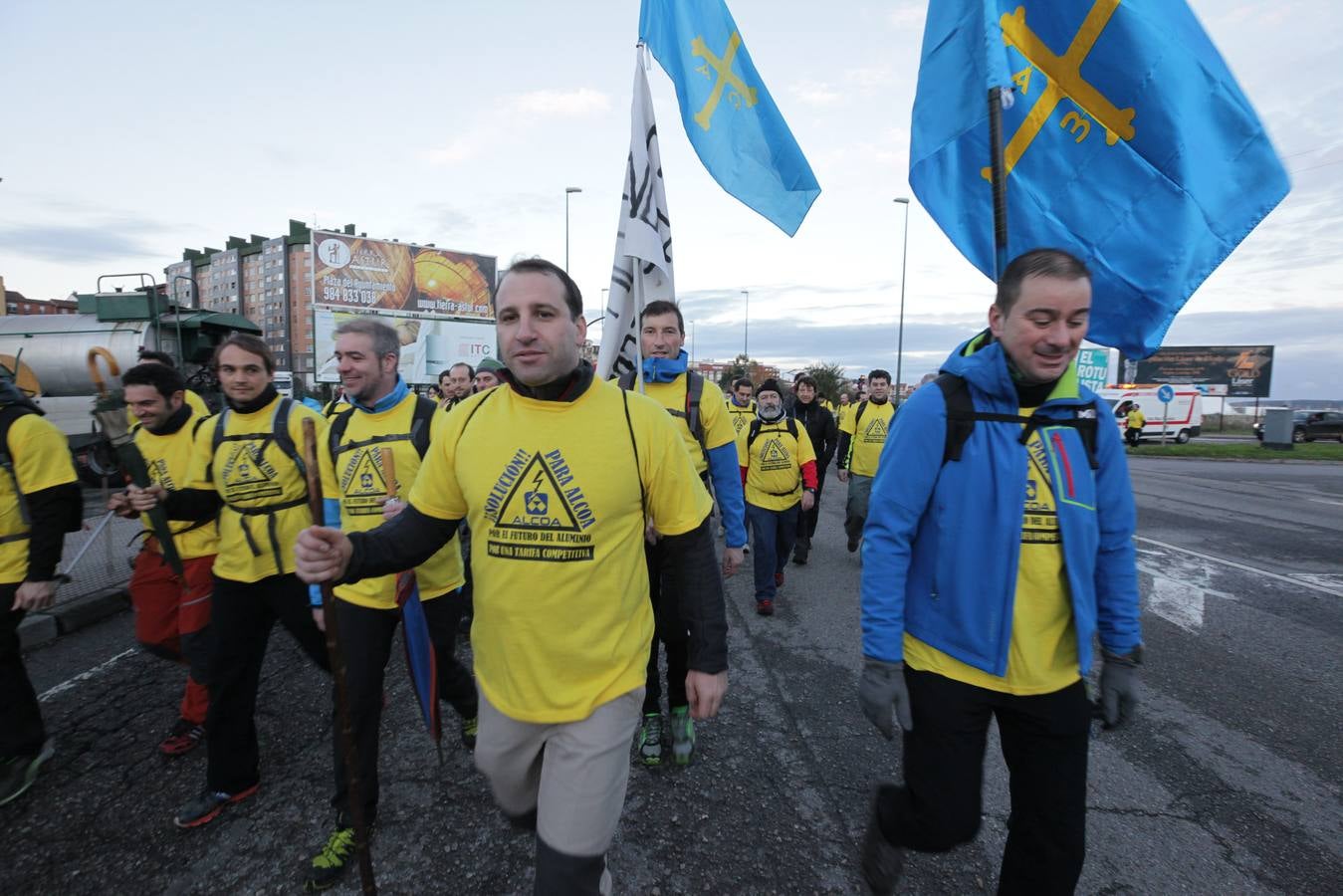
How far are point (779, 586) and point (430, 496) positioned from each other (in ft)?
16.4

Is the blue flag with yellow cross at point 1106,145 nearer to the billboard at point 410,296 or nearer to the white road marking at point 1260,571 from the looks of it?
the white road marking at point 1260,571

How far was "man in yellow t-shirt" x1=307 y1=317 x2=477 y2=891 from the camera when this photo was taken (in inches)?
107

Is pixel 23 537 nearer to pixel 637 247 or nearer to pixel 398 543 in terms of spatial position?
pixel 398 543

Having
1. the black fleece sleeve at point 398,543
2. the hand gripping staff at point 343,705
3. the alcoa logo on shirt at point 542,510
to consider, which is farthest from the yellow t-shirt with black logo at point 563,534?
the hand gripping staff at point 343,705

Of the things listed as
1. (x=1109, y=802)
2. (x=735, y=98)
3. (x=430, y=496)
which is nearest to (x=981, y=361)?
(x=430, y=496)

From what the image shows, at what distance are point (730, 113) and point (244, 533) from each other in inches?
147

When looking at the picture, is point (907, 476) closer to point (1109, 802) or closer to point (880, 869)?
point (880, 869)

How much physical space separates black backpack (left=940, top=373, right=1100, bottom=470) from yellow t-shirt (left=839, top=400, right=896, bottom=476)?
17.9 ft

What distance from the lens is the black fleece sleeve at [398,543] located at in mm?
2025

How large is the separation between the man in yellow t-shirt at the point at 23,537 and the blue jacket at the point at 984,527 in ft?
12.0

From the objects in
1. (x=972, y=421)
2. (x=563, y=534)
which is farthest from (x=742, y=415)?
(x=563, y=534)

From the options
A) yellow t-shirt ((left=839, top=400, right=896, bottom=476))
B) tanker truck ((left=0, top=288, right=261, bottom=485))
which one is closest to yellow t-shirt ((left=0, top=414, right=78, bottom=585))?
yellow t-shirt ((left=839, top=400, right=896, bottom=476))

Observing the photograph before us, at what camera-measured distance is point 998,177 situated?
2.46 m

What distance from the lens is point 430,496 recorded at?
2152 mm
